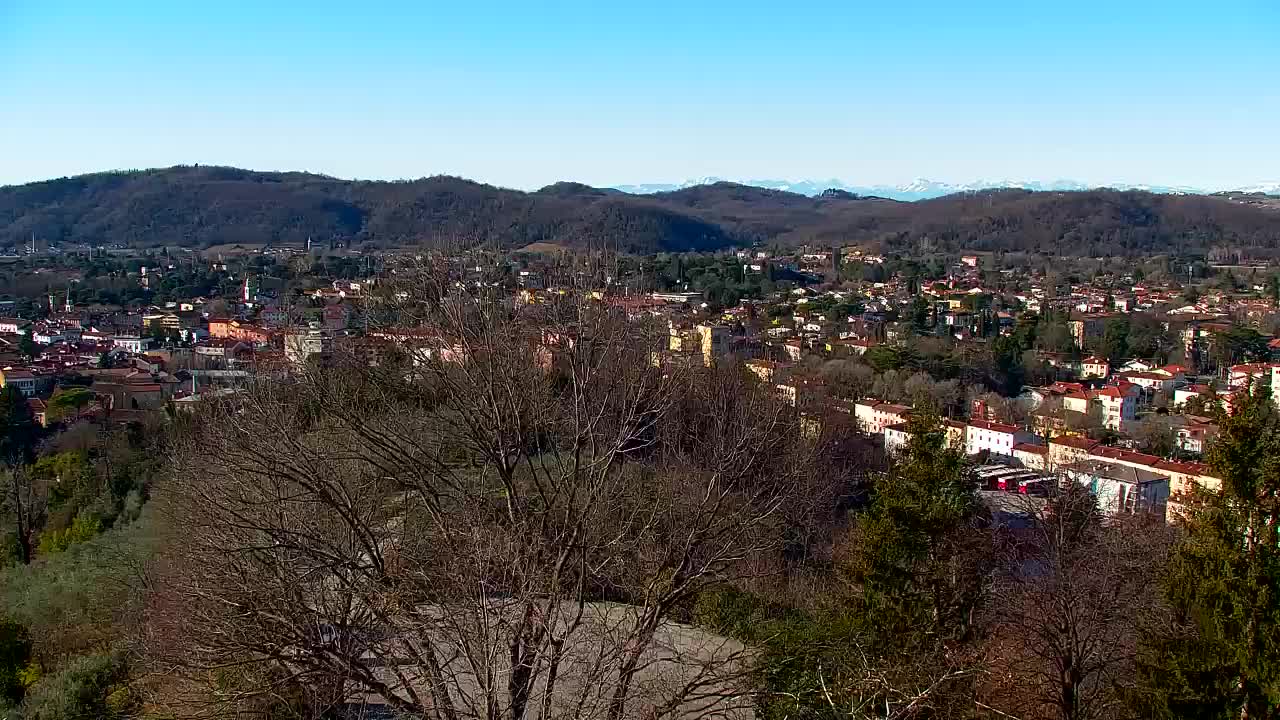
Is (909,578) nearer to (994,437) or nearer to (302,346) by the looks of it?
(302,346)

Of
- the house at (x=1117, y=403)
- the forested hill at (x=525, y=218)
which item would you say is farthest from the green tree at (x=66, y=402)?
the forested hill at (x=525, y=218)

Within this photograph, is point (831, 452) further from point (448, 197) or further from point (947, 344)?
point (448, 197)

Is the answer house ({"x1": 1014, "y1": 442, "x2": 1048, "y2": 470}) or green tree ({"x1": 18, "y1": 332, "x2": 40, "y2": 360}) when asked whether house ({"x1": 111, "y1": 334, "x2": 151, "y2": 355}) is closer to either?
green tree ({"x1": 18, "y1": 332, "x2": 40, "y2": 360})

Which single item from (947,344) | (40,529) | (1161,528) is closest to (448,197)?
(947,344)

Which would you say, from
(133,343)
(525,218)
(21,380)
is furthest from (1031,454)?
(525,218)

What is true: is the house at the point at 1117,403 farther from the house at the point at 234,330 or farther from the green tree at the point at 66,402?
the green tree at the point at 66,402
